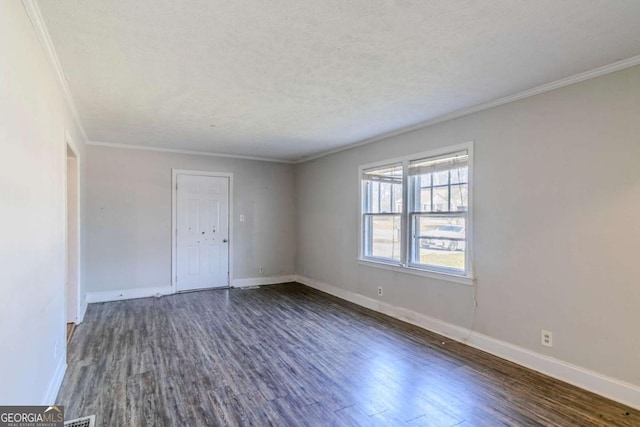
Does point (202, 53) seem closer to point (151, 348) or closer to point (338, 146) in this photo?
point (151, 348)

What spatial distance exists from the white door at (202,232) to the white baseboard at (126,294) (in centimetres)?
28

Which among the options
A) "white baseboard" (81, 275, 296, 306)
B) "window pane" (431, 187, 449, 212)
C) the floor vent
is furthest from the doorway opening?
"window pane" (431, 187, 449, 212)

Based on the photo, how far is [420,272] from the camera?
424 centimetres

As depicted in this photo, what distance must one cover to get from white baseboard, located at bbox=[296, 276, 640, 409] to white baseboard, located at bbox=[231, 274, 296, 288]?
265cm

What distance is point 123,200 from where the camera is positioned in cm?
552

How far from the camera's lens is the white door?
603 cm

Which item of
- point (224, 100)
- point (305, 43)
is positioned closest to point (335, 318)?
point (224, 100)

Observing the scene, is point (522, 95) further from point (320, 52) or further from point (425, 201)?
point (320, 52)

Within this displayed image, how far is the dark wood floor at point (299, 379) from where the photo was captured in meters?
2.36

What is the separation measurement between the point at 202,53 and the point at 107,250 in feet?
14.1

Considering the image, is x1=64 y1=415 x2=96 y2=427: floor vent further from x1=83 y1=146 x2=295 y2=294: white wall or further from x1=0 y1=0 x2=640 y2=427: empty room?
x1=83 y1=146 x2=295 y2=294: white wall

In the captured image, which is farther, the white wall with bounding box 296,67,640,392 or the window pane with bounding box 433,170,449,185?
the window pane with bounding box 433,170,449,185

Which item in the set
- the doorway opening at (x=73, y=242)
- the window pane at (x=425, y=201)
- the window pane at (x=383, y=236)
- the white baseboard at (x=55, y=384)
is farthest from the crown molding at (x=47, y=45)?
the window pane at (x=383, y=236)

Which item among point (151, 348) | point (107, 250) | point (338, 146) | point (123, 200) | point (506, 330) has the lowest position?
point (151, 348)
